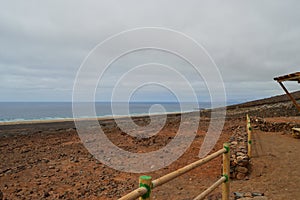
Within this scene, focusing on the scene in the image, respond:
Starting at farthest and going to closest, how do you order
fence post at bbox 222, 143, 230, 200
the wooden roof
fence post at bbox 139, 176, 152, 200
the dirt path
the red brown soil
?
the wooden roof → the red brown soil → the dirt path → fence post at bbox 222, 143, 230, 200 → fence post at bbox 139, 176, 152, 200

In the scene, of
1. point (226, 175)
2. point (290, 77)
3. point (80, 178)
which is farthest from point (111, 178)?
point (290, 77)

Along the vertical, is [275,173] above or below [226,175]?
below

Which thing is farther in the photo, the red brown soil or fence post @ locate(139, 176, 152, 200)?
the red brown soil

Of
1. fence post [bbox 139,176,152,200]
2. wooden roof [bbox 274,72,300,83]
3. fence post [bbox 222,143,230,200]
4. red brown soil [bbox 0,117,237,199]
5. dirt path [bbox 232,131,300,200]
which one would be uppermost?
wooden roof [bbox 274,72,300,83]

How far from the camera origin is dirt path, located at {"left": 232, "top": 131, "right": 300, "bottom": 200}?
5.44 meters

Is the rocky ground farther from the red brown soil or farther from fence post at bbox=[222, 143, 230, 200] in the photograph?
fence post at bbox=[222, 143, 230, 200]

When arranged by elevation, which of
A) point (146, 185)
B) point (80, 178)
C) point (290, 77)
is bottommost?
point (80, 178)

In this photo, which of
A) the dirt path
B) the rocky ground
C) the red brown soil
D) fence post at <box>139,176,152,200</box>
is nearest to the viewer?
fence post at <box>139,176,152,200</box>

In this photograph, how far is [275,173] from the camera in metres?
6.73

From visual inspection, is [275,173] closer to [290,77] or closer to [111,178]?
[290,77]

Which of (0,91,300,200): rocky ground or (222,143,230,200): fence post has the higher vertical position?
(222,143,230,200): fence post

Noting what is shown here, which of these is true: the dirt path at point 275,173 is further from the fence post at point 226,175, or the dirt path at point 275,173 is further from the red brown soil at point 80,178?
the fence post at point 226,175

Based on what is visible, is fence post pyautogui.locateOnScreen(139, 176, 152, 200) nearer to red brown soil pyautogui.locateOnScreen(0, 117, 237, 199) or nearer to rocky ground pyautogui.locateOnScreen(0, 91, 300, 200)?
rocky ground pyautogui.locateOnScreen(0, 91, 300, 200)

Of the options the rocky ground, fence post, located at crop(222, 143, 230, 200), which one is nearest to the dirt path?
the rocky ground
